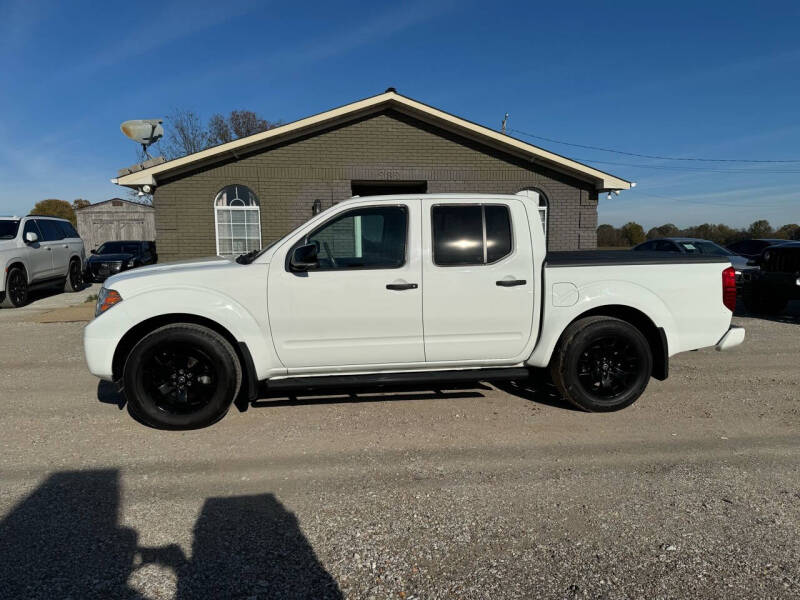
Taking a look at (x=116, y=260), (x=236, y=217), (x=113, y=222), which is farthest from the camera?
(x=113, y=222)

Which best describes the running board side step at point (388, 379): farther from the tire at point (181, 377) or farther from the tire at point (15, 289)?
the tire at point (15, 289)

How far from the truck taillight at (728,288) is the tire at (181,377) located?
4323 mm

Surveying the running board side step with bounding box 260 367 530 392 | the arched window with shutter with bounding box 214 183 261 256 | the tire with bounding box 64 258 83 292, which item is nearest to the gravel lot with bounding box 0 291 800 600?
the running board side step with bounding box 260 367 530 392

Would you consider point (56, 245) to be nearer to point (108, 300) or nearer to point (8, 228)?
point (8, 228)

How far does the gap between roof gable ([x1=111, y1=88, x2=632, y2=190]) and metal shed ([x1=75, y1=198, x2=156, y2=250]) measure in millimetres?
16786

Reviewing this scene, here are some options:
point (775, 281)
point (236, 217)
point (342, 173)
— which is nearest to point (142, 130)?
point (236, 217)

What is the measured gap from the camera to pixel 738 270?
11.6 m

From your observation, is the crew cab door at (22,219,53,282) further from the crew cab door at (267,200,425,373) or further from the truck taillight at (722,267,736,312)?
the truck taillight at (722,267,736,312)

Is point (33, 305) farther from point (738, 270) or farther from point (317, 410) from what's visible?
point (738, 270)

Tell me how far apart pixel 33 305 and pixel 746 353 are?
47.4 ft

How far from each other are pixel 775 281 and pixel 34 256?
16031 mm

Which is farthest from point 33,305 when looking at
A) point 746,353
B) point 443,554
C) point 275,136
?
point 746,353

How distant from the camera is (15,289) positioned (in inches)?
433

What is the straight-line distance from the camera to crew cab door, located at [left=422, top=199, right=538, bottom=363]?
4137 mm
